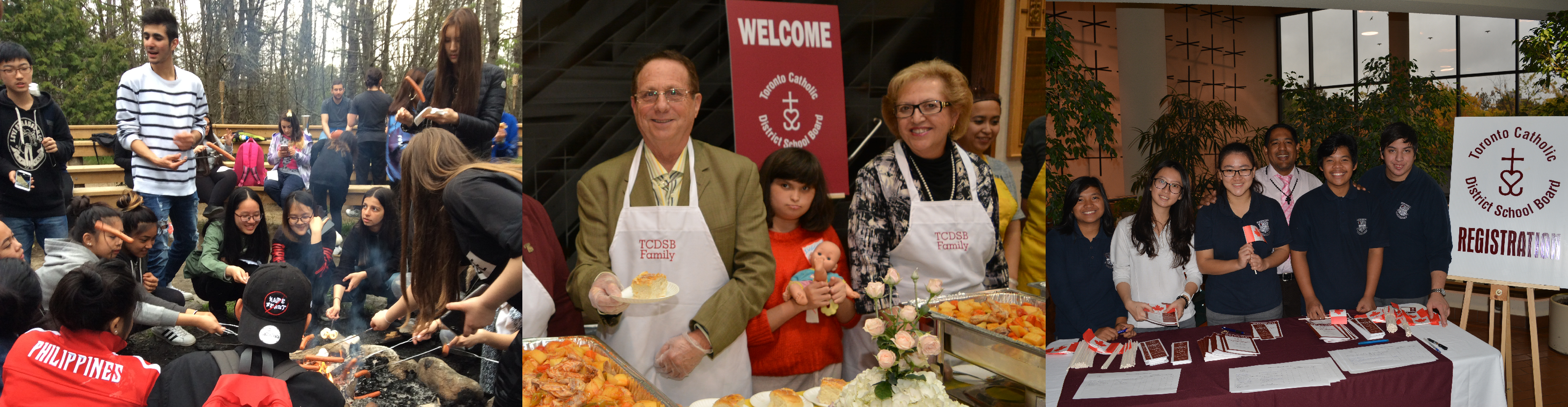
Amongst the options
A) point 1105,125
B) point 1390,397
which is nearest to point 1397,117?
point 1105,125

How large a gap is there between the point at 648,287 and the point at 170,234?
1.13 meters

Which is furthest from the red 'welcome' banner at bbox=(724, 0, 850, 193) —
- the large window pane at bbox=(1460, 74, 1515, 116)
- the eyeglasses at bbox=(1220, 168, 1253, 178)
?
the large window pane at bbox=(1460, 74, 1515, 116)

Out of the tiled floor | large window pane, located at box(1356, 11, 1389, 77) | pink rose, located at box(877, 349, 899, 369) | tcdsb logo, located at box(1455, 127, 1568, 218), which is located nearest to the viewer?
pink rose, located at box(877, 349, 899, 369)

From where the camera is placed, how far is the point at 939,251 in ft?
7.16

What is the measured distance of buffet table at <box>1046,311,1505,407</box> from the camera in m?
2.57

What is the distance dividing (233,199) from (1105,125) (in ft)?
12.3

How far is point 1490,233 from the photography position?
4012 millimetres

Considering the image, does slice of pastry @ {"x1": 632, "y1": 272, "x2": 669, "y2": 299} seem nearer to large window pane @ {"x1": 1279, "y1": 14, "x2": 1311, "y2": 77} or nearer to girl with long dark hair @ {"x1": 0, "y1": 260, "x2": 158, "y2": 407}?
girl with long dark hair @ {"x1": 0, "y1": 260, "x2": 158, "y2": 407}

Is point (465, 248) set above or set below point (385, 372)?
above

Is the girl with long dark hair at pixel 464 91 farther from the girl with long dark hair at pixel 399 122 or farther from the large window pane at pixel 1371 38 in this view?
the large window pane at pixel 1371 38

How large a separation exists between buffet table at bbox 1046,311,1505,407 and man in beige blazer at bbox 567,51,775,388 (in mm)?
1117

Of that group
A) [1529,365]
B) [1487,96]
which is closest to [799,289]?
[1529,365]

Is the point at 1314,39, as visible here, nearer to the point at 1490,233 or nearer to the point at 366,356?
the point at 1490,233

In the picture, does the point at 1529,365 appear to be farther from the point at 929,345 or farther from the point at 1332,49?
the point at 929,345
